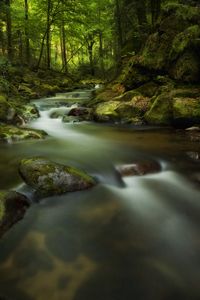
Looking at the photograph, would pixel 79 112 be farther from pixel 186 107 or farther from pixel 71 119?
pixel 186 107

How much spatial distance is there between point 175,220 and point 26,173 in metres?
2.49

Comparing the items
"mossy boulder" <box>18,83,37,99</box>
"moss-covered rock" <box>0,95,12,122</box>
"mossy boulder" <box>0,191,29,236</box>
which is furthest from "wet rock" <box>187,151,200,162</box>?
"mossy boulder" <box>18,83,37,99</box>

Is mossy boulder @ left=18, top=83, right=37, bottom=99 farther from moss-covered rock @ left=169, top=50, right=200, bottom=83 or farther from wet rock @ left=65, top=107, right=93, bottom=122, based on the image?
moss-covered rock @ left=169, top=50, right=200, bottom=83

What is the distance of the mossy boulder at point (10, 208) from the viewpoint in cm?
405

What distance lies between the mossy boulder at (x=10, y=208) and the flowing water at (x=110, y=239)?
0.10 m

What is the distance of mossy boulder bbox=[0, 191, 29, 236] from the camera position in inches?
159

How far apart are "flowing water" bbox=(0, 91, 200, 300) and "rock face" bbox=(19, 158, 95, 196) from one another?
0.15 meters

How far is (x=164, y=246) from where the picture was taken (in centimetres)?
385

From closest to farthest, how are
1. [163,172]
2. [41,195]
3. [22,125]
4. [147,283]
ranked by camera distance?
[147,283] < [41,195] < [163,172] < [22,125]

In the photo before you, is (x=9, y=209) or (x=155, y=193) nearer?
(x=9, y=209)

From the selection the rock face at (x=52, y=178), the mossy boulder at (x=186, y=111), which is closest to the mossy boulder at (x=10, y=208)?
the rock face at (x=52, y=178)

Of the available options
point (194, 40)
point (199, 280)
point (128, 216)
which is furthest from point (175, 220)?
point (194, 40)

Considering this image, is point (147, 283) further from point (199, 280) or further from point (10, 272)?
point (10, 272)

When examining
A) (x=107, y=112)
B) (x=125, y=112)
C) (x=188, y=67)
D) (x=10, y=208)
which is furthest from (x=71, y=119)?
(x=10, y=208)
